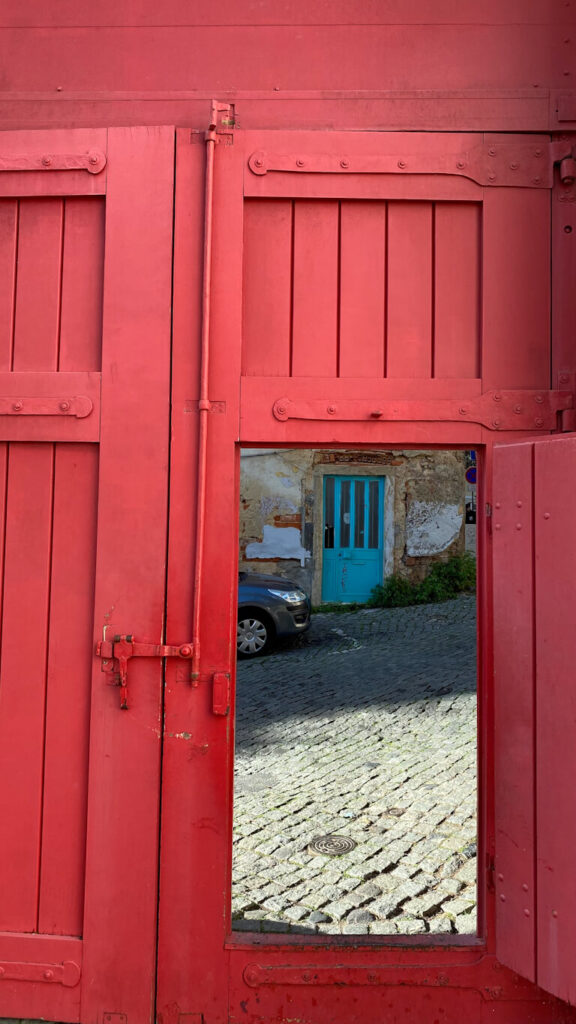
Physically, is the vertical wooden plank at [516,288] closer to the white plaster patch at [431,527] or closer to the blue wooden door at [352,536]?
the blue wooden door at [352,536]

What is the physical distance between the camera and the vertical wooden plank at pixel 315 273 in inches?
109

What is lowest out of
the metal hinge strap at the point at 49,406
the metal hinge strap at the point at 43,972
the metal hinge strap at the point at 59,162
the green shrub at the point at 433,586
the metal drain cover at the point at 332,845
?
the metal drain cover at the point at 332,845

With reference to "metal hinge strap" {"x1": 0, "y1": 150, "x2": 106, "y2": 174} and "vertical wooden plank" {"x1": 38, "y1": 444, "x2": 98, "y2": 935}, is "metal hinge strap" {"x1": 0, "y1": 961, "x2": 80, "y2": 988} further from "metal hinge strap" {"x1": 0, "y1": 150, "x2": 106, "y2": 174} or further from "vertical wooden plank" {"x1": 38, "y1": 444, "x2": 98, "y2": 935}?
"metal hinge strap" {"x1": 0, "y1": 150, "x2": 106, "y2": 174}

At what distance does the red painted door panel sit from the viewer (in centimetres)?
260

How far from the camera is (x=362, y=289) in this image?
2.78 m

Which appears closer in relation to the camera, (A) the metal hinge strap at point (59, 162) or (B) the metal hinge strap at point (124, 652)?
(B) the metal hinge strap at point (124, 652)

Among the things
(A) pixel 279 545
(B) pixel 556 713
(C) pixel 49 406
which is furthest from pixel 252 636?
(B) pixel 556 713

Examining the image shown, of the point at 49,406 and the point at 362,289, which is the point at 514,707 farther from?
the point at 49,406

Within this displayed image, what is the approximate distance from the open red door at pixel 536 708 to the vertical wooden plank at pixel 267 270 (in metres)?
1.02

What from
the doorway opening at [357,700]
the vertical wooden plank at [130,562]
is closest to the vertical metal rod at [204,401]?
the vertical wooden plank at [130,562]

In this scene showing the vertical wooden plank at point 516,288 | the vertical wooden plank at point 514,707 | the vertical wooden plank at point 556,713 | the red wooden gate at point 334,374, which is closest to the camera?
the vertical wooden plank at point 556,713

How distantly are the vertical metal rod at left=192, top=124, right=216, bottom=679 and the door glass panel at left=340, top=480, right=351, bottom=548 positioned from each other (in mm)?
11544

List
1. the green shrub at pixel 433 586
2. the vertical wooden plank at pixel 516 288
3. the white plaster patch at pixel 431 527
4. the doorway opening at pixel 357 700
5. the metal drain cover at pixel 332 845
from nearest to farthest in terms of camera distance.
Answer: the vertical wooden plank at pixel 516 288, the doorway opening at pixel 357 700, the metal drain cover at pixel 332 845, the green shrub at pixel 433 586, the white plaster patch at pixel 431 527

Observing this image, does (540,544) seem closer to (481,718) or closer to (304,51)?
(481,718)
